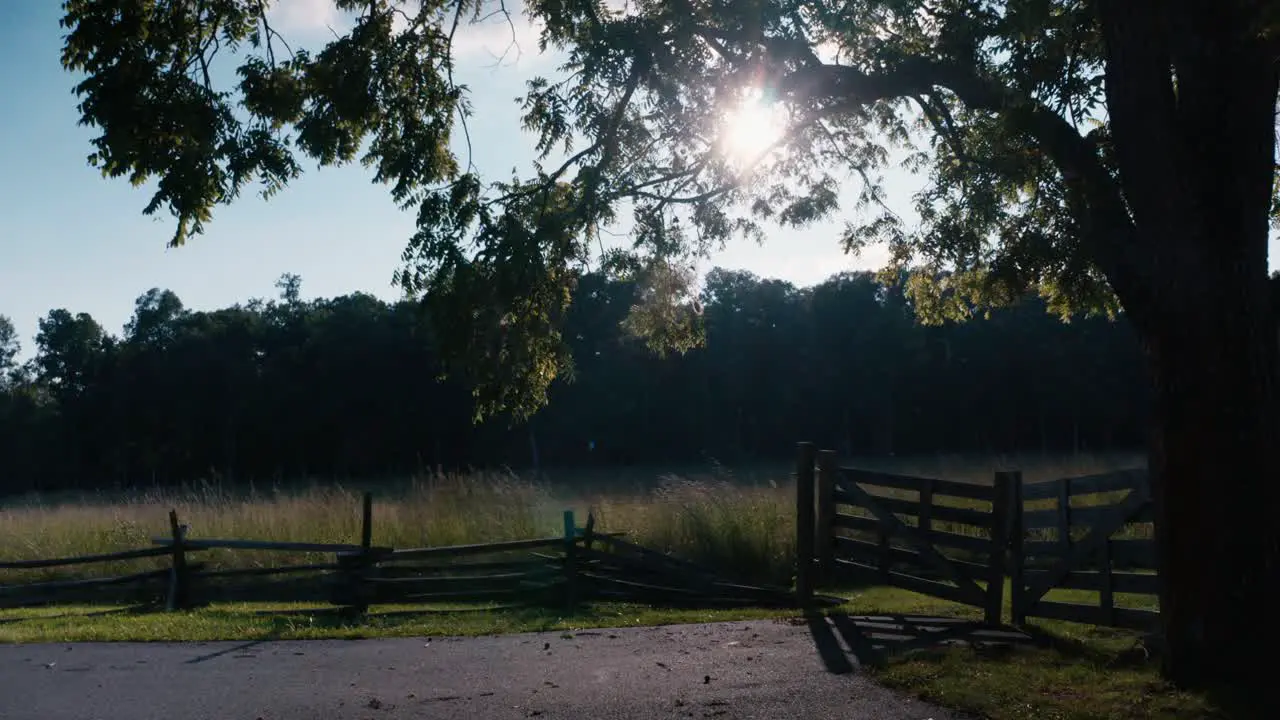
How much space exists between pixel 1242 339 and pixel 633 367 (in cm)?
5127

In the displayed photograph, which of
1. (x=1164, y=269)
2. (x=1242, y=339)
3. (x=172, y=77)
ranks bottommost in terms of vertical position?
(x=1242, y=339)

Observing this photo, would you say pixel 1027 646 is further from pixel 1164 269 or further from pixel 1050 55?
pixel 1050 55

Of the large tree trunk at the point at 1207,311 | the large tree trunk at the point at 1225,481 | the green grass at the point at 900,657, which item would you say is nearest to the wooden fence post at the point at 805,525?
the green grass at the point at 900,657

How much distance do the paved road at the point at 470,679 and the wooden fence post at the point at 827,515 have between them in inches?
58.3

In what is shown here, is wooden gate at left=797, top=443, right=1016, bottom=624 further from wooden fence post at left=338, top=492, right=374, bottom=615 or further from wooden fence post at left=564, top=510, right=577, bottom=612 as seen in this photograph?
wooden fence post at left=338, top=492, right=374, bottom=615

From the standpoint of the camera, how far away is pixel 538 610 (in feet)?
47.9

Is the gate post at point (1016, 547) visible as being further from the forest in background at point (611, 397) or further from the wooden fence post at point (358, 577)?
the forest in background at point (611, 397)

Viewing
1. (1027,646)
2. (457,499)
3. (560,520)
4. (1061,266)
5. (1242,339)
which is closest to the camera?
(1242,339)

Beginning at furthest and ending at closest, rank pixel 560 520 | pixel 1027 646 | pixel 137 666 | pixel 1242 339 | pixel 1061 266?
pixel 560 520
pixel 1061 266
pixel 137 666
pixel 1027 646
pixel 1242 339

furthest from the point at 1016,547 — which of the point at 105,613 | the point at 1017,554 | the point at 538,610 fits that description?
the point at 105,613

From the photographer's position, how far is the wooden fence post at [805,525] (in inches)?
533

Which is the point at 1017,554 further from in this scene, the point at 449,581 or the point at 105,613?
the point at 105,613

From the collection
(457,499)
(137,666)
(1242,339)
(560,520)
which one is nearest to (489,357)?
(137,666)

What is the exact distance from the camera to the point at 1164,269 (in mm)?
7855
